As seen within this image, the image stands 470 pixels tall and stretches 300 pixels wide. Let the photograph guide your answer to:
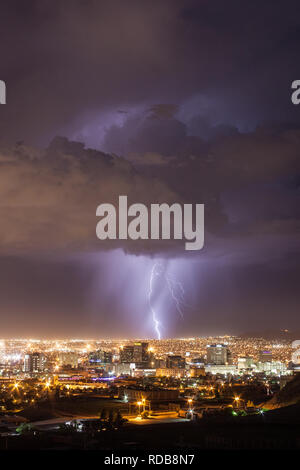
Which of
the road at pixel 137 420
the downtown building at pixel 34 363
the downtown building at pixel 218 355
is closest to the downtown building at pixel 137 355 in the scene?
the downtown building at pixel 218 355

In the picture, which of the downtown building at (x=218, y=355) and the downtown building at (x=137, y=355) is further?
the downtown building at (x=218, y=355)

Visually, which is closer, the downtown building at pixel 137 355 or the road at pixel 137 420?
the road at pixel 137 420

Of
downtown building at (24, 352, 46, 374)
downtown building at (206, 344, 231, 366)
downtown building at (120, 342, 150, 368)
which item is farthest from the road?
downtown building at (206, 344, 231, 366)

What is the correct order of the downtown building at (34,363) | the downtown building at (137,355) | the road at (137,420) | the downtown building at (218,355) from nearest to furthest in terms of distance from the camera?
1. the road at (137,420)
2. the downtown building at (34,363)
3. the downtown building at (137,355)
4. the downtown building at (218,355)

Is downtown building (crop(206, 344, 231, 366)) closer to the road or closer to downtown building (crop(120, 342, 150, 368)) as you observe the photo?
downtown building (crop(120, 342, 150, 368))

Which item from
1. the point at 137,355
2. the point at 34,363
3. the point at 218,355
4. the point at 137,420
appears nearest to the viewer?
the point at 137,420

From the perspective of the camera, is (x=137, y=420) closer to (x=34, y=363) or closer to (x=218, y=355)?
(x=34, y=363)

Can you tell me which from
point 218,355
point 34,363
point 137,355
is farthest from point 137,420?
point 218,355

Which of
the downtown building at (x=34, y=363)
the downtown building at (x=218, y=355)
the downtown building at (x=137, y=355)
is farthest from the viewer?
the downtown building at (x=218, y=355)

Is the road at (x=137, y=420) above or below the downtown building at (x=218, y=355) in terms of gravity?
above

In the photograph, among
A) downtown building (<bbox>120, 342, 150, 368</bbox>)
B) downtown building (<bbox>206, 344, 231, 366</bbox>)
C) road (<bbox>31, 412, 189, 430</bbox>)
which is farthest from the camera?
downtown building (<bbox>206, 344, 231, 366</bbox>)

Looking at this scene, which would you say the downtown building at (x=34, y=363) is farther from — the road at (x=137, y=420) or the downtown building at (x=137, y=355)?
the road at (x=137, y=420)
